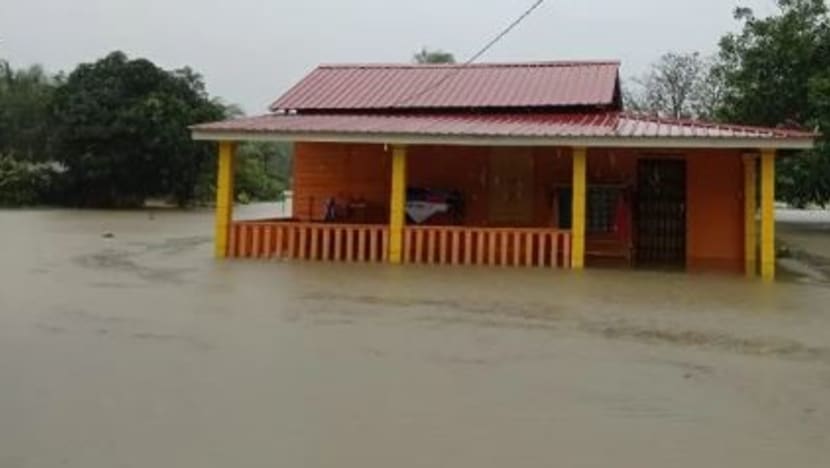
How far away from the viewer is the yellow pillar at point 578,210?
14.7 metres

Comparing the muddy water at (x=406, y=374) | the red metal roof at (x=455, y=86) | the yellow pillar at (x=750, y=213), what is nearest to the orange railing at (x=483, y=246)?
the muddy water at (x=406, y=374)

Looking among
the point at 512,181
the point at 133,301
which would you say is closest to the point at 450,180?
the point at 512,181

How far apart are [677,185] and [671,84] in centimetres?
3124

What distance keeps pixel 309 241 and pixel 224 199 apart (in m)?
1.57

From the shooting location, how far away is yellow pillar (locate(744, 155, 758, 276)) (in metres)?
15.2

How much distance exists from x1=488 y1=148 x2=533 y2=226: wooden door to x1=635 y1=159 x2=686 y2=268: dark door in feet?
6.37

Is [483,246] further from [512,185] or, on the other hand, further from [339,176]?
[339,176]

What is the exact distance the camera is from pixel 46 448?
463 cm

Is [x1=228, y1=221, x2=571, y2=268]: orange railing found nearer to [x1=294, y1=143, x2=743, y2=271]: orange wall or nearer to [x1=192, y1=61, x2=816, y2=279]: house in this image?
[x1=192, y1=61, x2=816, y2=279]: house

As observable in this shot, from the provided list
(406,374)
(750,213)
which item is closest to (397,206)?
(750,213)

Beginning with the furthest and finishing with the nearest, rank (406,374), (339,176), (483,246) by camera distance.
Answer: (339,176) → (483,246) → (406,374)

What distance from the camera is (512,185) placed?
55.9 feet

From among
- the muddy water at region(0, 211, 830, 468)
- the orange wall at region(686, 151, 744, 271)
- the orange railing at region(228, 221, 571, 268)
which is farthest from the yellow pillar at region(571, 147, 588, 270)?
the orange wall at region(686, 151, 744, 271)

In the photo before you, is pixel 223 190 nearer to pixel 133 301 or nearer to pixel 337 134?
pixel 337 134
